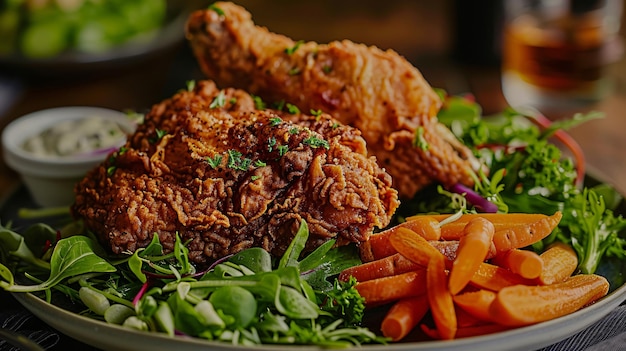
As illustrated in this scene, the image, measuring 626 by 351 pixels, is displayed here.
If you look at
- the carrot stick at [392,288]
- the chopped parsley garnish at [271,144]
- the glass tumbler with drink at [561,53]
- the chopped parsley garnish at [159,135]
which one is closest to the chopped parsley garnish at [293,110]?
the chopped parsley garnish at [271,144]

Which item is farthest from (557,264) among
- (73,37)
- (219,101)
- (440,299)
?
(73,37)

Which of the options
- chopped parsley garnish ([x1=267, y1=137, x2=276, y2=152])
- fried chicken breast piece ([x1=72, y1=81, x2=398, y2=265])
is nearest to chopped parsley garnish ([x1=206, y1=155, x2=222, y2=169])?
fried chicken breast piece ([x1=72, y1=81, x2=398, y2=265])

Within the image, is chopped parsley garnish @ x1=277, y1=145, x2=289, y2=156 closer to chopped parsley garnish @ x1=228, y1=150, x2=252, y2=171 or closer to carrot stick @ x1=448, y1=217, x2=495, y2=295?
chopped parsley garnish @ x1=228, y1=150, x2=252, y2=171

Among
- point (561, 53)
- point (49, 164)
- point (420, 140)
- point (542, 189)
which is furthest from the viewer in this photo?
point (561, 53)

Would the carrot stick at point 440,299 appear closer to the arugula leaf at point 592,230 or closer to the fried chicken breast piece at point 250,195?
the fried chicken breast piece at point 250,195

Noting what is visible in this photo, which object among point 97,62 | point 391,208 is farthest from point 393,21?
point 391,208

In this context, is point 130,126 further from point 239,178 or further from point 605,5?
point 605,5

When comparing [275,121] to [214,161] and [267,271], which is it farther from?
[267,271]
